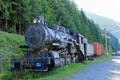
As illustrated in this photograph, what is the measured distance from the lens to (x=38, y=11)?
104ft

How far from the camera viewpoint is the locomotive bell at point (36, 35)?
1614cm

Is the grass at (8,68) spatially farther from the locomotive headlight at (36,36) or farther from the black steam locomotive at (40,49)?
the locomotive headlight at (36,36)

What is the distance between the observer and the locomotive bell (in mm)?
16141

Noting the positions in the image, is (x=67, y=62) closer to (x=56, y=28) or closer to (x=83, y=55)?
(x=56, y=28)

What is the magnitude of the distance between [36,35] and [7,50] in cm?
314

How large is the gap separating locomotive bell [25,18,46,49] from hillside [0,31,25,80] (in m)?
1.73

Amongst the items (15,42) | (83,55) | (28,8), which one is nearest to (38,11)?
(28,8)

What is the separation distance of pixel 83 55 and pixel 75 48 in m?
2.92

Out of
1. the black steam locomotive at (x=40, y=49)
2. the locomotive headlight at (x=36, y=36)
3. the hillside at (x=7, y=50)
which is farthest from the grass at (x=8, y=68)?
the locomotive headlight at (x=36, y=36)

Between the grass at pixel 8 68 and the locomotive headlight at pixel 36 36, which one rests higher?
the locomotive headlight at pixel 36 36

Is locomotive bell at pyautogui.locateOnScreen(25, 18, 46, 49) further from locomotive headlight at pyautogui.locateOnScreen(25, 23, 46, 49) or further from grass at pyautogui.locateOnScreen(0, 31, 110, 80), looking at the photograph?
grass at pyautogui.locateOnScreen(0, 31, 110, 80)

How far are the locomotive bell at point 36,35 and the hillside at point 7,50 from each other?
1732 mm

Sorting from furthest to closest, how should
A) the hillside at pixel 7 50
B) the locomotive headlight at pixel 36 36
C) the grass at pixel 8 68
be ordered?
the locomotive headlight at pixel 36 36 → the hillside at pixel 7 50 → the grass at pixel 8 68

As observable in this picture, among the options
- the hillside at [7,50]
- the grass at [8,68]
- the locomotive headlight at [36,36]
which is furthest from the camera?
the locomotive headlight at [36,36]
